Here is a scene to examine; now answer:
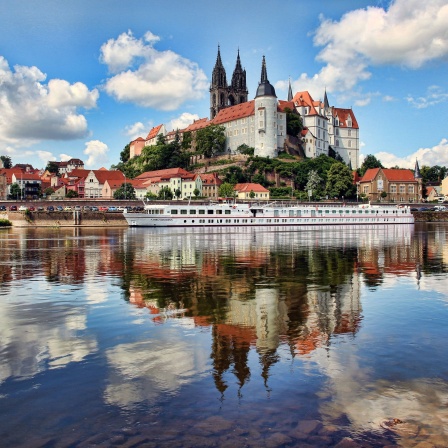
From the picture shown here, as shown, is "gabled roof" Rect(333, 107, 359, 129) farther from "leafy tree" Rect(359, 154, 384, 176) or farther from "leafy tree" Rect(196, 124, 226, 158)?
"leafy tree" Rect(196, 124, 226, 158)

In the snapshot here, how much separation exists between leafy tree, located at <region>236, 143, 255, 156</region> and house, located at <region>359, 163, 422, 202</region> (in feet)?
98.1

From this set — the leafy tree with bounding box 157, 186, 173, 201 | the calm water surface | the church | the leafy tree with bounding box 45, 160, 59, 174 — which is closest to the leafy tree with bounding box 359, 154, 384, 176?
the church

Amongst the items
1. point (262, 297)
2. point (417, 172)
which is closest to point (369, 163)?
point (417, 172)

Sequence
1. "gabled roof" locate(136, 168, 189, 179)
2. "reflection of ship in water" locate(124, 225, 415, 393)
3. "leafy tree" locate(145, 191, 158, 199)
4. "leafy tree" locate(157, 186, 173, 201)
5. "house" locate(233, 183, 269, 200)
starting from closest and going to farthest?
1. "reflection of ship in water" locate(124, 225, 415, 393)
2. "house" locate(233, 183, 269, 200)
3. "leafy tree" locate(145, 191, 158, 199)
4. "leafy tree" locate(157, 186, 173, 201)
5. "gabled roof" locate(136, 168, 189, 179)

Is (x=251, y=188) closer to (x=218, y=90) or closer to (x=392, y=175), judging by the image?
(x=392, y=175)

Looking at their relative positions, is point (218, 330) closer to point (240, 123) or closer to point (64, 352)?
point (64, 352)

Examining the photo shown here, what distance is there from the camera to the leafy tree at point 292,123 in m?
140

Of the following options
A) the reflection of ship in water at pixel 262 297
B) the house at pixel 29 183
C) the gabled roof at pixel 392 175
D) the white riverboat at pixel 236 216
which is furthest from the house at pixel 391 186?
the reflection of ship in water at pixel 262 297

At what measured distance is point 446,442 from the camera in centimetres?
657

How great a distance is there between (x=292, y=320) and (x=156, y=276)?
9.46 metres

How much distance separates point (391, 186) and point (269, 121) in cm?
3521

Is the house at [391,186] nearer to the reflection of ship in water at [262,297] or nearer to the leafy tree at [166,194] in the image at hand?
the leafy tree at [166,194]

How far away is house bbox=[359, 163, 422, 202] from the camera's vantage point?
132 m

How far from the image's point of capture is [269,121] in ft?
434
